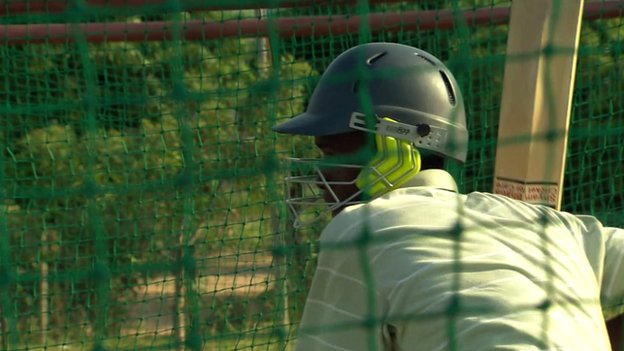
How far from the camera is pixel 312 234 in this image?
5871 millimetres

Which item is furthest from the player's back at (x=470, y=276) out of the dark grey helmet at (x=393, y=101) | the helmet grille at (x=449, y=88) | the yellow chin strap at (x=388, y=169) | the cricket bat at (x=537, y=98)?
the cricket bat at (x=537, y=98)

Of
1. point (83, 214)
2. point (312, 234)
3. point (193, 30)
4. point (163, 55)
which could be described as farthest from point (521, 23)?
point (83, 214)

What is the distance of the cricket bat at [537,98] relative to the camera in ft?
10.1

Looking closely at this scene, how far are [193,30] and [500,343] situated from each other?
2591 millimetres

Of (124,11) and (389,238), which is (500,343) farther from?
(124,11)

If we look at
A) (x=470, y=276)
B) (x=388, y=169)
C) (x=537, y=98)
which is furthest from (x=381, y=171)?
(x=537, y=98)

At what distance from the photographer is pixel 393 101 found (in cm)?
282

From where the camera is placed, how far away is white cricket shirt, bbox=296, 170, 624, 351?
2.21 meters

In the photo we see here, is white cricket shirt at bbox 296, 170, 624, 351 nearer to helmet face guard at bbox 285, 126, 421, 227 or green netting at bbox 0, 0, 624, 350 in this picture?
helmet face guard at bbox 285, 126, 421, 227

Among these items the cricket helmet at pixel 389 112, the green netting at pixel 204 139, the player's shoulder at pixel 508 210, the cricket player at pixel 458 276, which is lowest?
the green netting at pixel 204 139

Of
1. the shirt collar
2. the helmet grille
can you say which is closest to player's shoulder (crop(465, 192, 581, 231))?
the shirt collar

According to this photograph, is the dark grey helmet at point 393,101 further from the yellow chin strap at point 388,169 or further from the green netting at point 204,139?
the green netting at point 204,139

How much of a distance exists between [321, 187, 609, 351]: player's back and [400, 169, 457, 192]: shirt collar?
12.4 inches

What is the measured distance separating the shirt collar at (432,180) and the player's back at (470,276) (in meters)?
0.32
